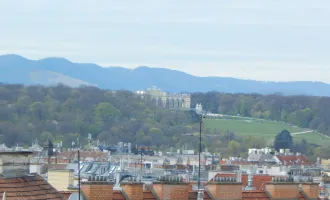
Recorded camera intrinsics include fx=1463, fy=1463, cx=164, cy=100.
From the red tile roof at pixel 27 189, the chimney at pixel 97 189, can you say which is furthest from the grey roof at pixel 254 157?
the red tile roof at pixel 27 189

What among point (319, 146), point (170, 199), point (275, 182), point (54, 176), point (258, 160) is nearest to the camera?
point (170, 199)

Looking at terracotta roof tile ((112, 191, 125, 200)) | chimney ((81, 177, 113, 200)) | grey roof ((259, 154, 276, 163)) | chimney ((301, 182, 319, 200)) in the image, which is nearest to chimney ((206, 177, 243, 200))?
terracotta roof tile ((112, 191, 125, 200))

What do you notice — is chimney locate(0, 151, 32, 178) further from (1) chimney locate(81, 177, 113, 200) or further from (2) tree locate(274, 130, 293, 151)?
(2) tree locate(274, 130, 293, 151)

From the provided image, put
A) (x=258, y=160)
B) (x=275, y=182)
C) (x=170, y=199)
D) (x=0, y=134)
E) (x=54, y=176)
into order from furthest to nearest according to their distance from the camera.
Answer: (x=0, y=134)
(x=258, y=160)
(x=54, y=176)
(x=275, y=182)
(x=170, y=199)

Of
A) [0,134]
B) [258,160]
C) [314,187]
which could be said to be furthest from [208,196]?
[0,134]

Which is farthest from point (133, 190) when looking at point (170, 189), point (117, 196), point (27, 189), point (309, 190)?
point (309, 190)

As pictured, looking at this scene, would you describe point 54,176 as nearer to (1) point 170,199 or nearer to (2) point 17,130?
(1) point 170,199
